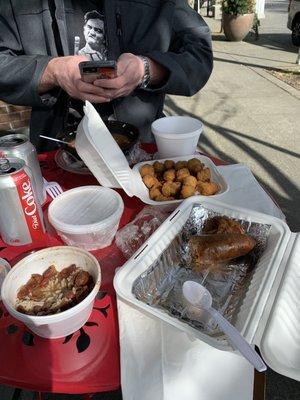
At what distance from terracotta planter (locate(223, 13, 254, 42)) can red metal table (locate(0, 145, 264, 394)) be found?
33.3 feet

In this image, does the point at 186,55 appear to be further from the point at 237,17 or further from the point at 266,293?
the point at 237,17

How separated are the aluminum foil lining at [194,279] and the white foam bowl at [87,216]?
218mm

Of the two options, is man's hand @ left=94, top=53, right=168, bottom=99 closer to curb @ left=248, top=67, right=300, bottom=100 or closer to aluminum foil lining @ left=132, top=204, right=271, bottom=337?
aluminum foil lining @ left=132, top=204, right=271, bottom=337

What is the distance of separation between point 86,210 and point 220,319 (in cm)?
65

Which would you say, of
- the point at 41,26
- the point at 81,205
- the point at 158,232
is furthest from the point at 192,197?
the point at 41,26

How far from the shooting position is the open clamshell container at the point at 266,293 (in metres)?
0.82

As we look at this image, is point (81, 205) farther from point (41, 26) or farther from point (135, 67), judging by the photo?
point (41, 26)

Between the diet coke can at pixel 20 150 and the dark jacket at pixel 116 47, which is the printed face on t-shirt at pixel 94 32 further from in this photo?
the diet coke can at pixel 20 150

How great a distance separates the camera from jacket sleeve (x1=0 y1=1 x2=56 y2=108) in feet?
5.64

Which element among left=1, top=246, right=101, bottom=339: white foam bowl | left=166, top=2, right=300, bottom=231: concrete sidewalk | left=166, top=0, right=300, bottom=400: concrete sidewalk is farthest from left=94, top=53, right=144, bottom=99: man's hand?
left=166, top=2, right=300, bottom=231: concrete sidewalk

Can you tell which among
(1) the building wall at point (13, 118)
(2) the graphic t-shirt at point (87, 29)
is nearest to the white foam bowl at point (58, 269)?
(2) the graphic t-shirt at point (87, 29)

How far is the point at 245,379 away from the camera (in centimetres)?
88

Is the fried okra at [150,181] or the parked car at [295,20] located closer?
the fried okra at [150,181]

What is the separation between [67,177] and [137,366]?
103cm
